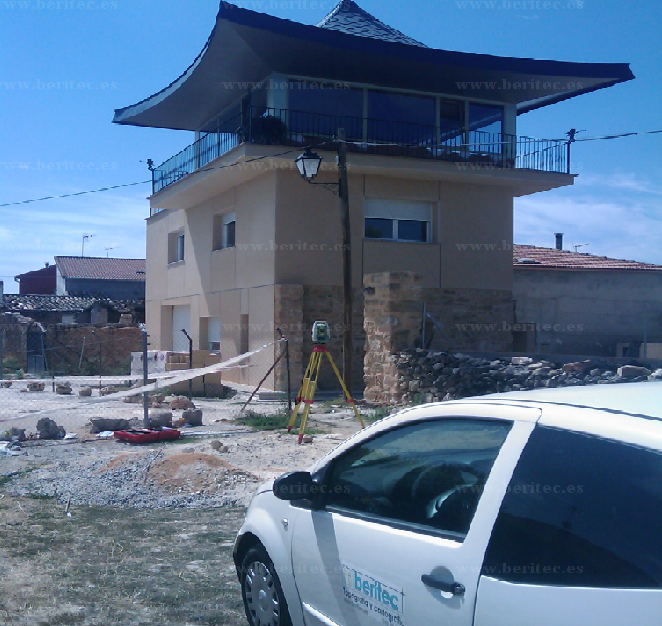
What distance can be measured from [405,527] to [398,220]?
1693 cm

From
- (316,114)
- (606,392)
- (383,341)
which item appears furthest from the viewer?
(316,114)

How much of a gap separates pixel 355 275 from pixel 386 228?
1697 millimetres

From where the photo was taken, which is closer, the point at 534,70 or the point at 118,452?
the point at 118,452

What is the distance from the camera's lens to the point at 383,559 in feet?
10.5

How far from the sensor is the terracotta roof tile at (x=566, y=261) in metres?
25.3

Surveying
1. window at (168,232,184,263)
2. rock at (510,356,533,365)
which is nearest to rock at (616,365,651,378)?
rock at (510,356,533,365)

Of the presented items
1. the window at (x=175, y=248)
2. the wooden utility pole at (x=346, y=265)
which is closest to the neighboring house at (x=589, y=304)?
the wooden utility pole at (x=346, y=265)

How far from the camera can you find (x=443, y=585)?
110 inches

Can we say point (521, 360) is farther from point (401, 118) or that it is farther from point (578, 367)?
point (401, 118)

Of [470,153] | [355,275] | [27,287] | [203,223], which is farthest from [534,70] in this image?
[27,287]

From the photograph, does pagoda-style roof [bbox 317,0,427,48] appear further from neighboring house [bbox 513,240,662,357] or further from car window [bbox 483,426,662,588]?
car window [bbox 483,426,662,588]

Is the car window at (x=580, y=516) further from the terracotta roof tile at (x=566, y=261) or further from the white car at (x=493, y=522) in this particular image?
the terracotta roof tile at (x=566, y=261)

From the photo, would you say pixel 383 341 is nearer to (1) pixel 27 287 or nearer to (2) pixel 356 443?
(2) pixel 356 443

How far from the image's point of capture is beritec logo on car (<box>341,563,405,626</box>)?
304 cm
